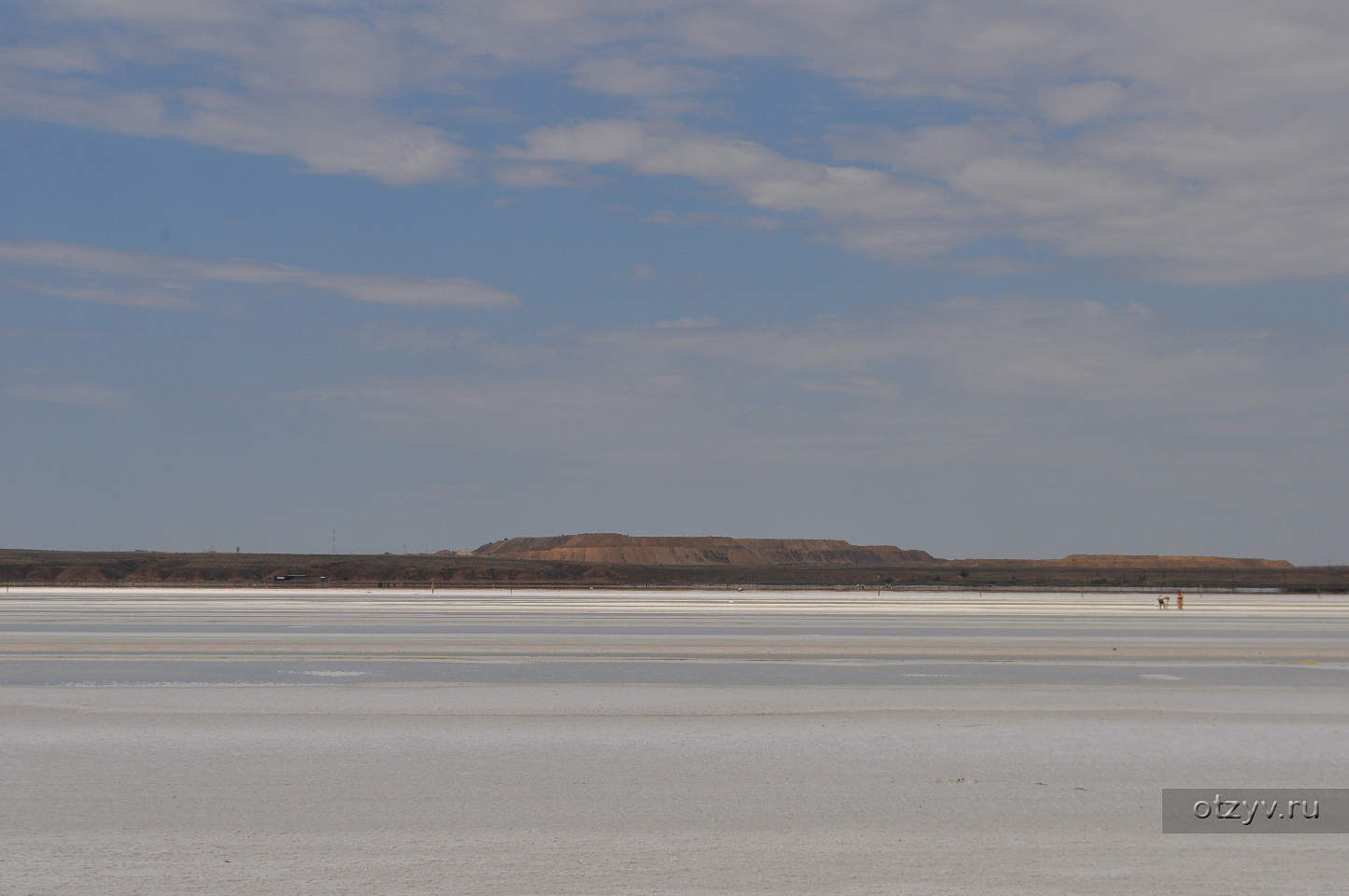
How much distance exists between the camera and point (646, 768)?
496 inches

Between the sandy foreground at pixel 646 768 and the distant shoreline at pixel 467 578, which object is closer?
the sandy foreground at pixel 646 768

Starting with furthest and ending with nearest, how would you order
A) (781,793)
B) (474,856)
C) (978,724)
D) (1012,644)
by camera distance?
(1012,644) < (978,724) < (781,793) < (474,856)

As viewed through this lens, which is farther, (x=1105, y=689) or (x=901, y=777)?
(x=1105, y=689)

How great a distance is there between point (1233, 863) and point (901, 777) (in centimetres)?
367

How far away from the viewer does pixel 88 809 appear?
34.2 feet

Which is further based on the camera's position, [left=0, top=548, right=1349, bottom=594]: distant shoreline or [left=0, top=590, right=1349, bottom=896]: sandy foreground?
[left=0, top=548, right=1349, bottom=594]: distant shoreline

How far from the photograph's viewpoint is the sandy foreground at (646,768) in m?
8.72

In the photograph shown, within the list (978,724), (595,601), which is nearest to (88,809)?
(978,724)

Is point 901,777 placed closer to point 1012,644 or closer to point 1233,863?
A: point 1233,863

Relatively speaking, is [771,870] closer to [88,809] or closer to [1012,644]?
[88,809]

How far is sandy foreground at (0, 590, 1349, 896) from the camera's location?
28.6 feet

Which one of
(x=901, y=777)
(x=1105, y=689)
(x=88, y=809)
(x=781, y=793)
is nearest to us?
(x=88, y=809)

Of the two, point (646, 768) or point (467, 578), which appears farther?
point (467, 578)

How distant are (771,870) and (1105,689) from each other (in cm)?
1302
